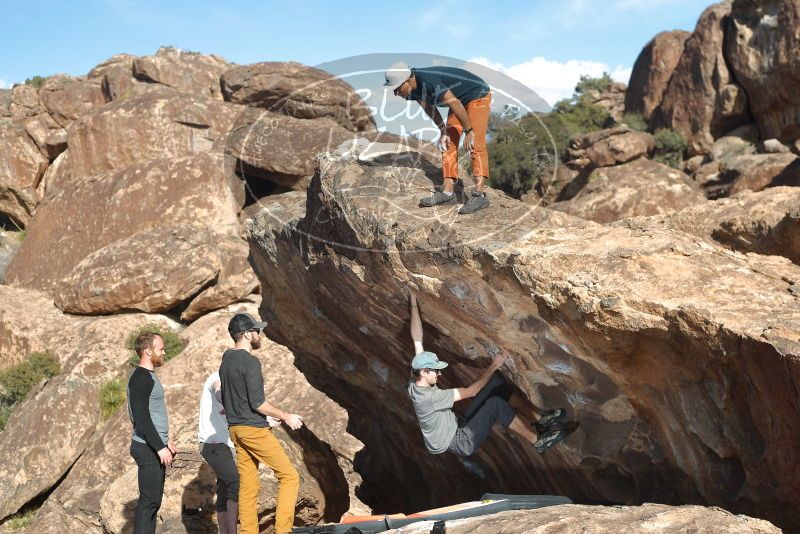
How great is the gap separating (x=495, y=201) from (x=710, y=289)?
2256 mm

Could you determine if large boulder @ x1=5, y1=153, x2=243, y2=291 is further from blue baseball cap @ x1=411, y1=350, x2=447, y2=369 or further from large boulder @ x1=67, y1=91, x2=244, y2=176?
blue baseball cap @ x1=411, y1=350, x2=447, y2=369

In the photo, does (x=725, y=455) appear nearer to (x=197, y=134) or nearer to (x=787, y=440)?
(x=787, y=440)

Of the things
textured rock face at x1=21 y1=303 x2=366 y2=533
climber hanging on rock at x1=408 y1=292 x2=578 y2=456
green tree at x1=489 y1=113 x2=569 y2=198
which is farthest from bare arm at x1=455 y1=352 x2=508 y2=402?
green tree at x1=489 y1=113 x2=569 y2=198

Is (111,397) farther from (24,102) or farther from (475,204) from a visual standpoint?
(24,102)

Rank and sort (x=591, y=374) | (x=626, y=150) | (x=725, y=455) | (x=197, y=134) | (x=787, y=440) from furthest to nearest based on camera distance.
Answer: (x=626, y=150) < (x=197, y=134) < (x=591, y=374) < (x=725, y=455) < (x=787, y=440)

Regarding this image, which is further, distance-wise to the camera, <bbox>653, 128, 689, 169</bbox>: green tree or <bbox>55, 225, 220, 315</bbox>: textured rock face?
<bbox>653, 128, 689, 169</bbox>: green tree

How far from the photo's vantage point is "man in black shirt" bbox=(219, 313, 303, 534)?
6.02 metres

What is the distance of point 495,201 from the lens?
703 cm

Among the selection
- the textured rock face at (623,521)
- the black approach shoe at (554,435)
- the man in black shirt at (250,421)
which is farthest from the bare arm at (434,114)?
the textured rock face at (623,521)

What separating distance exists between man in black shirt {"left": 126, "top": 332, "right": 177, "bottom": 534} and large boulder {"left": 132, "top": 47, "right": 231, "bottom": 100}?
23.6m

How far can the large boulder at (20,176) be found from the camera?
26406 mm

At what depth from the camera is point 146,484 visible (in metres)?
6.20

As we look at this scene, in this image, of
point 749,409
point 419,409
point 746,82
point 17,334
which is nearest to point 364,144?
point 419,409

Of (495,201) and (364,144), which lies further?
(364,144)
